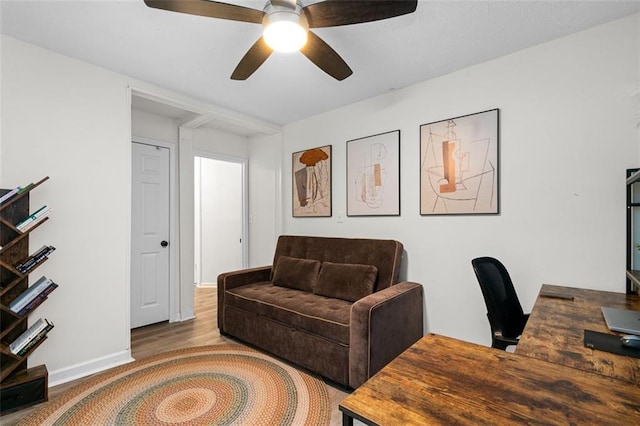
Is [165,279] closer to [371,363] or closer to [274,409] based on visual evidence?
[274,409]

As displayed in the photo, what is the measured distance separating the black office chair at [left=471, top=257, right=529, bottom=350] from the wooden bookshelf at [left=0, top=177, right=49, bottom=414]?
2856 mm

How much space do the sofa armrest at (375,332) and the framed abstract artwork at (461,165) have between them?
88cm

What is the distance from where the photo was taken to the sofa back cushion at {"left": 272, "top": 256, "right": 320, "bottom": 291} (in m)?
2.98

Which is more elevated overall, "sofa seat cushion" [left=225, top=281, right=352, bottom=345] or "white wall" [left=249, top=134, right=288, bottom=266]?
"white wall" [left=249, top=134, right=288, bottom=266]

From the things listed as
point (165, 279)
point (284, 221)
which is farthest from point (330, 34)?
point (165, 279)

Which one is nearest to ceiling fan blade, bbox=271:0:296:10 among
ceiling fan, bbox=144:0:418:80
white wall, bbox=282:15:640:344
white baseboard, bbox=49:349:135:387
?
ceiling fan, bbox=144:0:418:80

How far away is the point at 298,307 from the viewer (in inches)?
95.8

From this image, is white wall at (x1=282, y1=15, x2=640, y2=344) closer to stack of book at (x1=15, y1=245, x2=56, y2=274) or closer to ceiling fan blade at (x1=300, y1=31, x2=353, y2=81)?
ceiling fan blade at (x1=300, y1=31, x2=353, y2=81)

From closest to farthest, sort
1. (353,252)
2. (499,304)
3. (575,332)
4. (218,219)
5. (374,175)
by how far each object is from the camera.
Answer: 1. (575,332)
2. (499,304)
3. (353,252)
4. (374,175)
5. (218,219)

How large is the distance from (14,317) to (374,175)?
9.93ft

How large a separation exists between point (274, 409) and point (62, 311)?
177cm

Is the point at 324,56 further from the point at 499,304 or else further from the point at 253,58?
the point at 499,304

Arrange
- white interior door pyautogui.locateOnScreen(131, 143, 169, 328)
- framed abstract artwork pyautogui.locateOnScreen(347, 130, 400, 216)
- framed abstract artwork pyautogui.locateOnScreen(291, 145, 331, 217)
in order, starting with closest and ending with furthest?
framed abstract artwork pyautogui.locateOnScreen(347, 130, 400, 216) < white interior door pyautogui.locateOnScreen(131, 143, 169, 328) < framed abstract artwork pyautogui.locateOnScreen(291, 145, 331, 217)

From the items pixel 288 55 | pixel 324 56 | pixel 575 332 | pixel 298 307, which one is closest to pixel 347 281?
pixel 298 307
